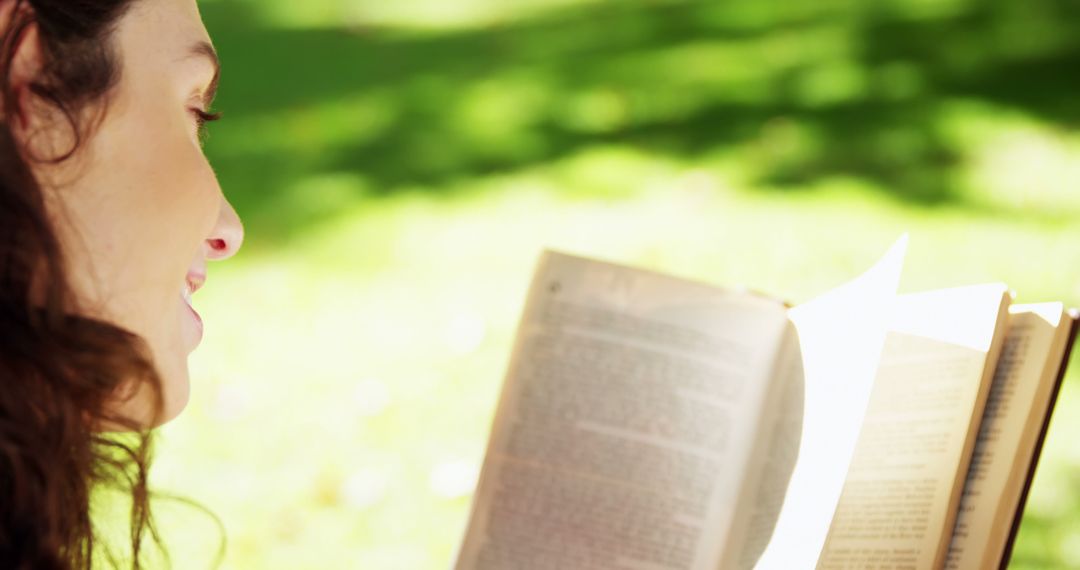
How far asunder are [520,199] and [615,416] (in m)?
2.11

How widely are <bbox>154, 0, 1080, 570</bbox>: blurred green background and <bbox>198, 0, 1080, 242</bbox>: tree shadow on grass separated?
1cm

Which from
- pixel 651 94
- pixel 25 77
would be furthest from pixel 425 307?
pixel 25 77

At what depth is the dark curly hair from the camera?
116cm

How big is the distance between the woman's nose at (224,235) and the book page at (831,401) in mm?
641

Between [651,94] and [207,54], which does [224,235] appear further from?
[651,94]

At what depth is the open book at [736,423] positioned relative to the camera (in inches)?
52.5

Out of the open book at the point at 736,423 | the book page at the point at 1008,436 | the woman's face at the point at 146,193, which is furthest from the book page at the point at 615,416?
the woman's face at the point at 146,193

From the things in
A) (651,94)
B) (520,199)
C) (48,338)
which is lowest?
(48,338)

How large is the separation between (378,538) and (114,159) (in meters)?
1.63

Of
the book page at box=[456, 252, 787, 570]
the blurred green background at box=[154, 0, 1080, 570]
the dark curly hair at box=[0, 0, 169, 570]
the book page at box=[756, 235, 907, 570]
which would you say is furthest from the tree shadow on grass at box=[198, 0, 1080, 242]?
the dark curly hair at box=[0, 0, 169, 570]

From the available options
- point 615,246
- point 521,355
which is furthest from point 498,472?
point 615,246

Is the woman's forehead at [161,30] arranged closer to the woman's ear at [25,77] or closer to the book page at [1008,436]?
the woman's ear at [25,77]

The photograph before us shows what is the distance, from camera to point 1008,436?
1.29 meters

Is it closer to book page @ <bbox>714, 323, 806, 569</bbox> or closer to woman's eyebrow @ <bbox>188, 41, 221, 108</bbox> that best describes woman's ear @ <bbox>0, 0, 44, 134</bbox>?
woman's eyebrow @ <bbox>188, 41, 221, 108</bbox>
